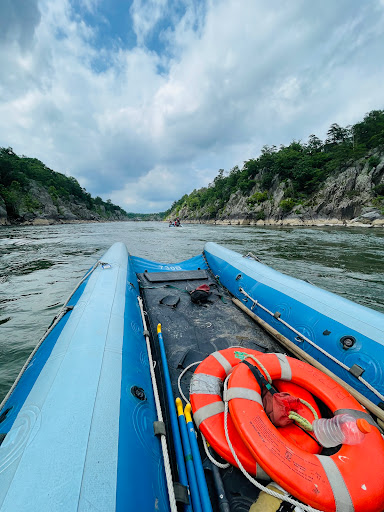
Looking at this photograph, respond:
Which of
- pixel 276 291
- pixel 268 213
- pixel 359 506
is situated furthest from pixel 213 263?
pixel 268 213

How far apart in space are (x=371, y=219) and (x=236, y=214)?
2732 cm

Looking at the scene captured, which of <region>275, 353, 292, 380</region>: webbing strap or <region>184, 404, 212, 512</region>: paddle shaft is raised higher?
<region>275, 353, 292, 380</region>: webbing strap

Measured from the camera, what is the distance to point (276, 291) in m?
3.22

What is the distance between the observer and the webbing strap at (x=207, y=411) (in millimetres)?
1540

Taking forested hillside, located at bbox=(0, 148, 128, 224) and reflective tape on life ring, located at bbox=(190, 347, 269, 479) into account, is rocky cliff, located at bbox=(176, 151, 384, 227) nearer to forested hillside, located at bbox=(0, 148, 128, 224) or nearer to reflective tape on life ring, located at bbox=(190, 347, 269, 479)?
reflective tape on life ring, located at bbox=(190, 347, 269, 479)

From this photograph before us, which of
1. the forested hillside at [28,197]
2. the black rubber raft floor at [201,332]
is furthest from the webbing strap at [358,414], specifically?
the forested hillside at [28,197]

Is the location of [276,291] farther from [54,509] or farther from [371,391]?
[54,509]

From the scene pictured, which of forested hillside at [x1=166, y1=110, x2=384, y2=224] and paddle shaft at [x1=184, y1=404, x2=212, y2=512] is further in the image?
forested hillside at [x1=166, y1=110, x2=384, y2=224]

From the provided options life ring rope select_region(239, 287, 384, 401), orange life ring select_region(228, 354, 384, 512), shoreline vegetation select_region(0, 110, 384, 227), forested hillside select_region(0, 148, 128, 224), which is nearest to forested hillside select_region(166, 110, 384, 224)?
shoreline vegetation select_region(0, 110, 384, 227)

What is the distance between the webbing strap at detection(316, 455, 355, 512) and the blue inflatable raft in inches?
20.0

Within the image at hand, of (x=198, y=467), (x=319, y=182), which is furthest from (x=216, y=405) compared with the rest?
(x=319, y=182)

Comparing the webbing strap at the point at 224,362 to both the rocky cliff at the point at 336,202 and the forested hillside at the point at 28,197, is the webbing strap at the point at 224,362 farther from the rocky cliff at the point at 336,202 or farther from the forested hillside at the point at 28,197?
the forested hillside at the point at 28,197

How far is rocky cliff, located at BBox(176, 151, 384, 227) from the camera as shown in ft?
Answer: 98.5

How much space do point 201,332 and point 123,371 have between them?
1.44m
